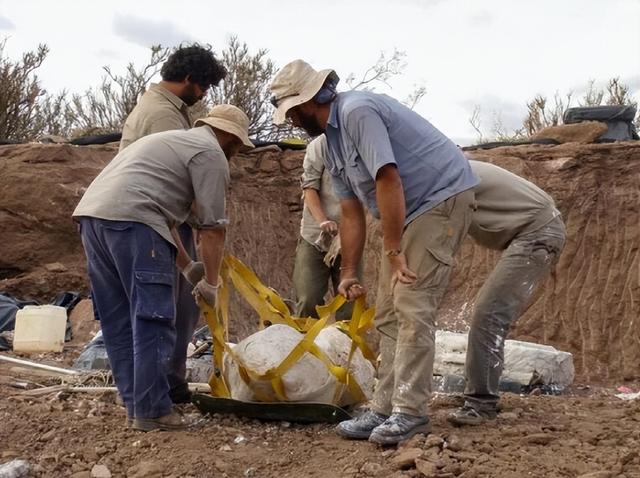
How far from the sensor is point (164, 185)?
4.06 metres

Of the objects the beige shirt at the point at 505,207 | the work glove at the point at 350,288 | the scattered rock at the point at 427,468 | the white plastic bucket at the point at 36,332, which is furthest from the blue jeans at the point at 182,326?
the white plastic bucket at the point at 36,332

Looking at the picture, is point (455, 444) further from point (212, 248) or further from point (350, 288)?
point (212, 248)

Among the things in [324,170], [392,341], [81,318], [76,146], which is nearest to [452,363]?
[324,170]

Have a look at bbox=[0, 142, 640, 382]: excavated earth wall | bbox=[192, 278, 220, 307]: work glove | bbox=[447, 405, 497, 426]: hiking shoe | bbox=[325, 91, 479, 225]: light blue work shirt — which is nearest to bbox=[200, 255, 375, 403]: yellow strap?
bbox=[192, 278, 220, 307]: work glove

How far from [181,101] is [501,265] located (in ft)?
6.58

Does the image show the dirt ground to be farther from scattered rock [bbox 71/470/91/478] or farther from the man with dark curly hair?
the man with dark curly hair

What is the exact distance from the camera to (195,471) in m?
3.45

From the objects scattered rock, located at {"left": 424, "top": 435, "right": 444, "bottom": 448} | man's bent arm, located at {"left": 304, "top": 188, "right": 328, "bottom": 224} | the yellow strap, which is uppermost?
man's bent arm, located at {"left": 304, "top": 188, "right": 328, "bottom": 224}

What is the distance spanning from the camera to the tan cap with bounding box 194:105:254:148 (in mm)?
4223

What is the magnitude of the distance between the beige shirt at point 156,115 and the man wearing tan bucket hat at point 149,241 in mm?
638

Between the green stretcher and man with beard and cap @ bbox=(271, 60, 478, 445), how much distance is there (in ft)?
A: 0.66

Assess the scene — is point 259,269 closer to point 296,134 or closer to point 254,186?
point 254,186

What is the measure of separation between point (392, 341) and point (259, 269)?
19.8 ft

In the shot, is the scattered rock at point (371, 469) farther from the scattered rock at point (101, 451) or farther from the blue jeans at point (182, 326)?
the blue jeans at point (182, 326)
